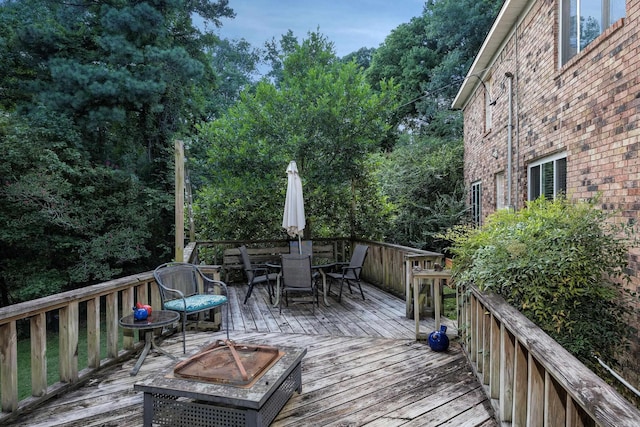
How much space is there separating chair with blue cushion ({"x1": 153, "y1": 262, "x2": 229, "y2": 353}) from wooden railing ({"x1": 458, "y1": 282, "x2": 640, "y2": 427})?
228cm

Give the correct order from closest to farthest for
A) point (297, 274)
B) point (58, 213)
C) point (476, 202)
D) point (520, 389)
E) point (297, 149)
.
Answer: point (520, 389), point (297, 274), point (297, 149), point (58, 213), point (476, 202)

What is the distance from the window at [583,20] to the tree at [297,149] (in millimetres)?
3715

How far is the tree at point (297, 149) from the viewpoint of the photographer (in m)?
7.82

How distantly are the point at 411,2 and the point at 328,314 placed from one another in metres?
21.3

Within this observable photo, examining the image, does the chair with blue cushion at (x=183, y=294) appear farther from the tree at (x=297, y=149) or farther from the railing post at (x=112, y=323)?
the tree at (x=297, y=149)

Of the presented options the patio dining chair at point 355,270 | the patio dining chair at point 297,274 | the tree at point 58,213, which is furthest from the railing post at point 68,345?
the tree at point 58,213

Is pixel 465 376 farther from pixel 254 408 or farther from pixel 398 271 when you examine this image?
pixel 398 271

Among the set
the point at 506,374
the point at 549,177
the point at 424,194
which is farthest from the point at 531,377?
the point at 424,194

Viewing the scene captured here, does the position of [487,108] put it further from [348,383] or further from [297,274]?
[348,383]

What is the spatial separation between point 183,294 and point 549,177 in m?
4.83

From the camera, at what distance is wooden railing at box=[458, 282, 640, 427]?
124cm

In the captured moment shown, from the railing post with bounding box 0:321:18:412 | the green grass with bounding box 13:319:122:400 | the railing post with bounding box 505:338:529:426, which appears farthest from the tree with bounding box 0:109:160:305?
the railing post with bounding box 505:338:529:426

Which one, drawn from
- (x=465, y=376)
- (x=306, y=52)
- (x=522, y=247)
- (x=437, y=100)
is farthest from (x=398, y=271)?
(x=437, y=100)

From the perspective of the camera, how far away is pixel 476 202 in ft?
32.1
